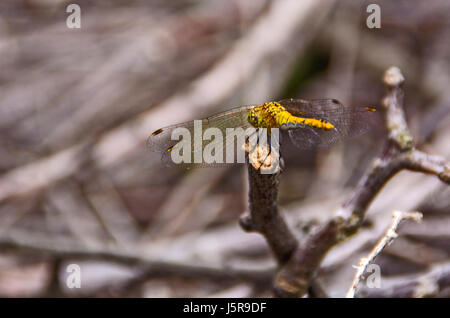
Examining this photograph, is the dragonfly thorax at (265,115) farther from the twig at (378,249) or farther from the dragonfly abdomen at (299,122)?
the twig at (378,249)

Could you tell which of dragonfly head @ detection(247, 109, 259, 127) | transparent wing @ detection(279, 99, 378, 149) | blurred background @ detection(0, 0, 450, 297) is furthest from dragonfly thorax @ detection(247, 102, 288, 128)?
blurred background @ detection(0, 0, 450, 297)

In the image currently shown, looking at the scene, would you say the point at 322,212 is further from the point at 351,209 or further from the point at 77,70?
the point at 77,70

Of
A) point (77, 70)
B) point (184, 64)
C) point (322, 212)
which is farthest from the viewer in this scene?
point (184, 64)

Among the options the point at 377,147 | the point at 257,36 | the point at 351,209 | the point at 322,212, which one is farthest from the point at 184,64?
the point at 351,209

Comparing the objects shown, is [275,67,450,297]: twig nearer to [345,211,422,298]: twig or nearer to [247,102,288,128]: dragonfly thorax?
[345,211,422,298]: twig

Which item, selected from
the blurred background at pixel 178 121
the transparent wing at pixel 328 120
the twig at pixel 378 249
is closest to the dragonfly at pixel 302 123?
the transparent wing at pixel 328 120

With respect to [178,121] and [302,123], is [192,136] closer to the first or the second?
[302,123]
